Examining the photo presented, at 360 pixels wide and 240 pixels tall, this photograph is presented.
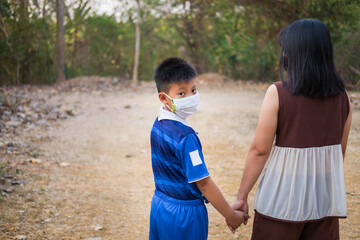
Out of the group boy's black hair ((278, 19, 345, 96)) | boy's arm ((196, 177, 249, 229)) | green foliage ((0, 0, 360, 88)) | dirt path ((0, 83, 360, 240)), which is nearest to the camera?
boy's black hair ((278, 19, 345, 96))

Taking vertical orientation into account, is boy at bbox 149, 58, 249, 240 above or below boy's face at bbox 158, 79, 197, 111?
below

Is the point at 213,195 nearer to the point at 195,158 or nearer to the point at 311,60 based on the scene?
the point at 195,158

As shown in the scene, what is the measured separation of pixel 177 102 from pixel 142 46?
14780 millimetres

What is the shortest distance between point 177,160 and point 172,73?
447mm

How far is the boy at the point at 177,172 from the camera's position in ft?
6.11

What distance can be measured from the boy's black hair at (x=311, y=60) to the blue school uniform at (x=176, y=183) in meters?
0.57

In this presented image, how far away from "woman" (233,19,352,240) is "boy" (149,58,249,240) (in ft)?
0.96

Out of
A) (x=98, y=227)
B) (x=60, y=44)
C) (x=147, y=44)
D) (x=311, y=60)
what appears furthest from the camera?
(x=147, y=44)

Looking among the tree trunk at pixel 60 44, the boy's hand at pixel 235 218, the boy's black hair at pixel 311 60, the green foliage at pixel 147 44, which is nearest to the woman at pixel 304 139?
the boy's black hair at pixel 311 60

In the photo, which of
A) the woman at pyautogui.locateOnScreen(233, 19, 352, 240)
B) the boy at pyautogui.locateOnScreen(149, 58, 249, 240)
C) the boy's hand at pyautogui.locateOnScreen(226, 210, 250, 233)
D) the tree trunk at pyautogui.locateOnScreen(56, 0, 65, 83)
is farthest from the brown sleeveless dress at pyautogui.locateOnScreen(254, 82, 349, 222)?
the tree trunk at pyautogui.locateOnScreen(56, 0, 65, 83)

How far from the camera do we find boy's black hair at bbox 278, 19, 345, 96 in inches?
69.4

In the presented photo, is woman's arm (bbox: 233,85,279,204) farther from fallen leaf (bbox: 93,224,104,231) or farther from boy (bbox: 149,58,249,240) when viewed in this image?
fallen leaf (bbox: 93,224,104,231)

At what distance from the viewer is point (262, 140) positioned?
1.89m

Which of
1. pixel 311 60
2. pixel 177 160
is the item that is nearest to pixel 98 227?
pixel 177 160
